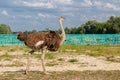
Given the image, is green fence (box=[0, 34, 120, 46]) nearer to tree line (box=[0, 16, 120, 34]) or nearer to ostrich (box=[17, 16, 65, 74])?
tree line (box=[0, 16, 120, 34])

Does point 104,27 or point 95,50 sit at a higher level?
point 95,50

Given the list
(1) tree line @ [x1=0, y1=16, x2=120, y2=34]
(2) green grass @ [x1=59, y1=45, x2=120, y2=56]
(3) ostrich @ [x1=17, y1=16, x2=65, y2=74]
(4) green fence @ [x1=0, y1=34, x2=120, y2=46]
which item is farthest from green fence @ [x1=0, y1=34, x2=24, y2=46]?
(3) ostrich @ [x1=17, y1=16, x2=65, y2=74]

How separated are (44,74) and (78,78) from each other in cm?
136

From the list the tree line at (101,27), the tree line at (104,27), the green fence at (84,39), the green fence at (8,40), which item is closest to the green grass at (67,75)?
the green fence at (84,39)

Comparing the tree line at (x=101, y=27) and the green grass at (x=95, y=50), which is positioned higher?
the green grass at (x=95, y=50)

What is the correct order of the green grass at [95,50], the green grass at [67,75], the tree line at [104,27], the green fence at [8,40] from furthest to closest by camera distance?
1. the tree line at [104,27]
2. the green fence at [8,40]
3. the green grass at [95,50]
4. the green grass at [67,75]

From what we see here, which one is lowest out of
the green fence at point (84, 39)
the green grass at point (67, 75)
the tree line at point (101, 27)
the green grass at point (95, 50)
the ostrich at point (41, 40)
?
the tree line at point (101, 27)

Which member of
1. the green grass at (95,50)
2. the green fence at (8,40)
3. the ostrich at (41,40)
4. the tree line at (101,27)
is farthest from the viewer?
the tree line at (101,27)

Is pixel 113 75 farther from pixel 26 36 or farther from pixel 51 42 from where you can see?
pixel 26 36

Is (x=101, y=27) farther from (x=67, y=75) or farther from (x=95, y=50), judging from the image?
(x=67, y=75)

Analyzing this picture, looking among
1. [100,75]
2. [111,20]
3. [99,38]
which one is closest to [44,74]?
[100,75]

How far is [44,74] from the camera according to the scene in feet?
42.8

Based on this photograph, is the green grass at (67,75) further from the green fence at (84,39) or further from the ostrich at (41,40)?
the green fence at (84,39)

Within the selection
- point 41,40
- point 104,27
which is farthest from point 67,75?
point 104,27
